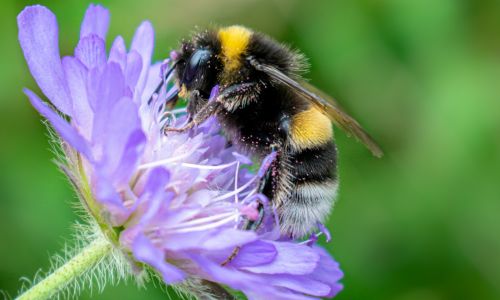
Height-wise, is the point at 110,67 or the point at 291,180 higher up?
the point at 110,67

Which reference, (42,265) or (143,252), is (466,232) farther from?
(143,252)

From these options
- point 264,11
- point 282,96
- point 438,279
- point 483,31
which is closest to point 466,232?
point 438,279

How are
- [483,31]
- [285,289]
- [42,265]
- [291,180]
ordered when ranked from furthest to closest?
1. [483,31]
2. [42,265]
3. [291,180]
4. [285,289]

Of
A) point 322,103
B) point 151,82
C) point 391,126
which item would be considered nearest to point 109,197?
point 322,103

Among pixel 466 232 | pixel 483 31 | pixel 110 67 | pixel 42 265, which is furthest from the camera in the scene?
pixel 483 31

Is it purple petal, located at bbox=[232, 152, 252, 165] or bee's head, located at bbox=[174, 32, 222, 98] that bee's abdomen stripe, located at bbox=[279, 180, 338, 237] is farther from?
bee's head, located at bbox=[174, 32, 222, 98]

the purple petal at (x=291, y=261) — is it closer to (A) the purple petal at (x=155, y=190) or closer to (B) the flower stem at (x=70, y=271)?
(A) the purple petal at (x=155, y=190)

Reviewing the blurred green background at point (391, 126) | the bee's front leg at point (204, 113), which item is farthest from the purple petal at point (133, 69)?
the blurred green background at point (391, 126)
